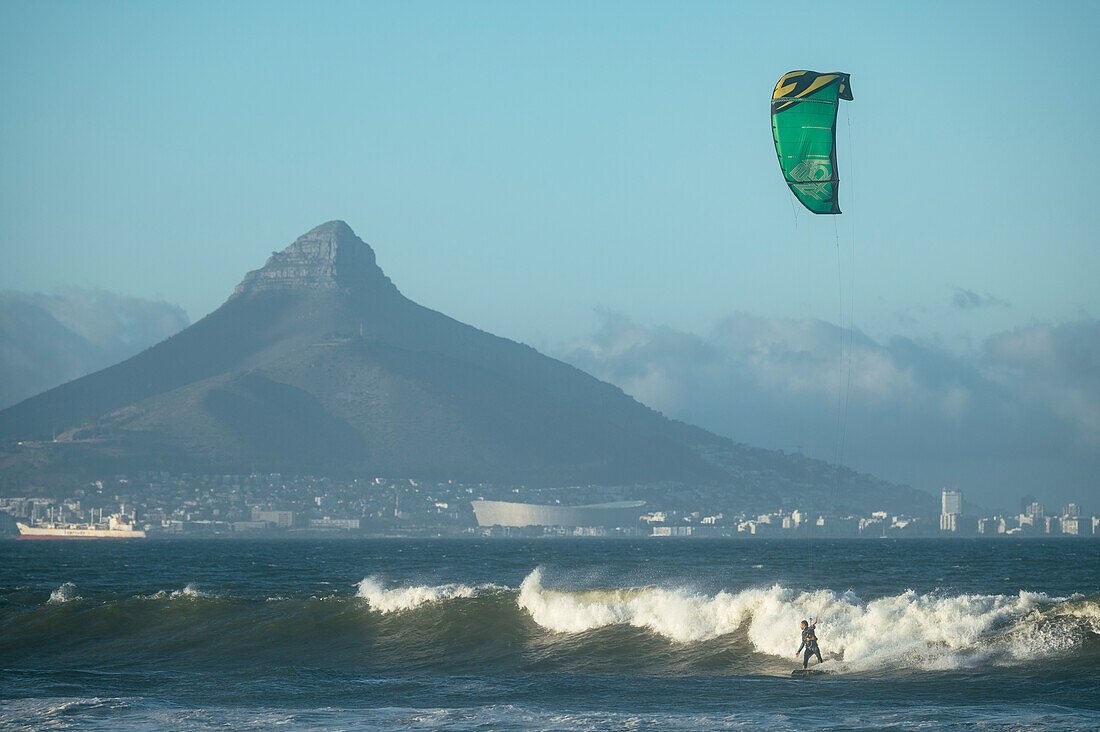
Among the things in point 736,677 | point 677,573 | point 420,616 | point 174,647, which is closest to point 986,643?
point 736,677

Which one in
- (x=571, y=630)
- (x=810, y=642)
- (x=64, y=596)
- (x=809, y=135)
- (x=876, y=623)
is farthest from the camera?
(x=64, y=596)

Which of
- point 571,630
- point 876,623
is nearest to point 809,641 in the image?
point 876,623

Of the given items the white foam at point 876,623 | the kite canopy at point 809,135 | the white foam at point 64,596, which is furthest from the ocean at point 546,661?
the kite canopy at point 809,135

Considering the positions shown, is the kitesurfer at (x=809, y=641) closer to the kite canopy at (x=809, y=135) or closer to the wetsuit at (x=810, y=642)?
the wetsuit at (x=810, y=642)

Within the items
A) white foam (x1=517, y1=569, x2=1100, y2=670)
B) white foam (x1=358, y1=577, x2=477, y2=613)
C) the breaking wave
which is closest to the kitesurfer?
the breaking wave

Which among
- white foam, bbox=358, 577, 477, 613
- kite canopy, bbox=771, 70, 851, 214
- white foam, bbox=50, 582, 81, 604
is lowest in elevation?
white foam, bbox=50, 582, 81, 604

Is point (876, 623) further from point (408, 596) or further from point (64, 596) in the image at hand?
point (64, 596)

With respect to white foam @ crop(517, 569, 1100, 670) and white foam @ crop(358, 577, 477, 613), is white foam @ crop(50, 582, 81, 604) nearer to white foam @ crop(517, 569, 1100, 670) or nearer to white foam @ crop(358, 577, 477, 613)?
white foam @ crop(358, 577, 477, 613)

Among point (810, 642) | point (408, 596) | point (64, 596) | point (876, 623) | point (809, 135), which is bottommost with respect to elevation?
point (64, 596)
